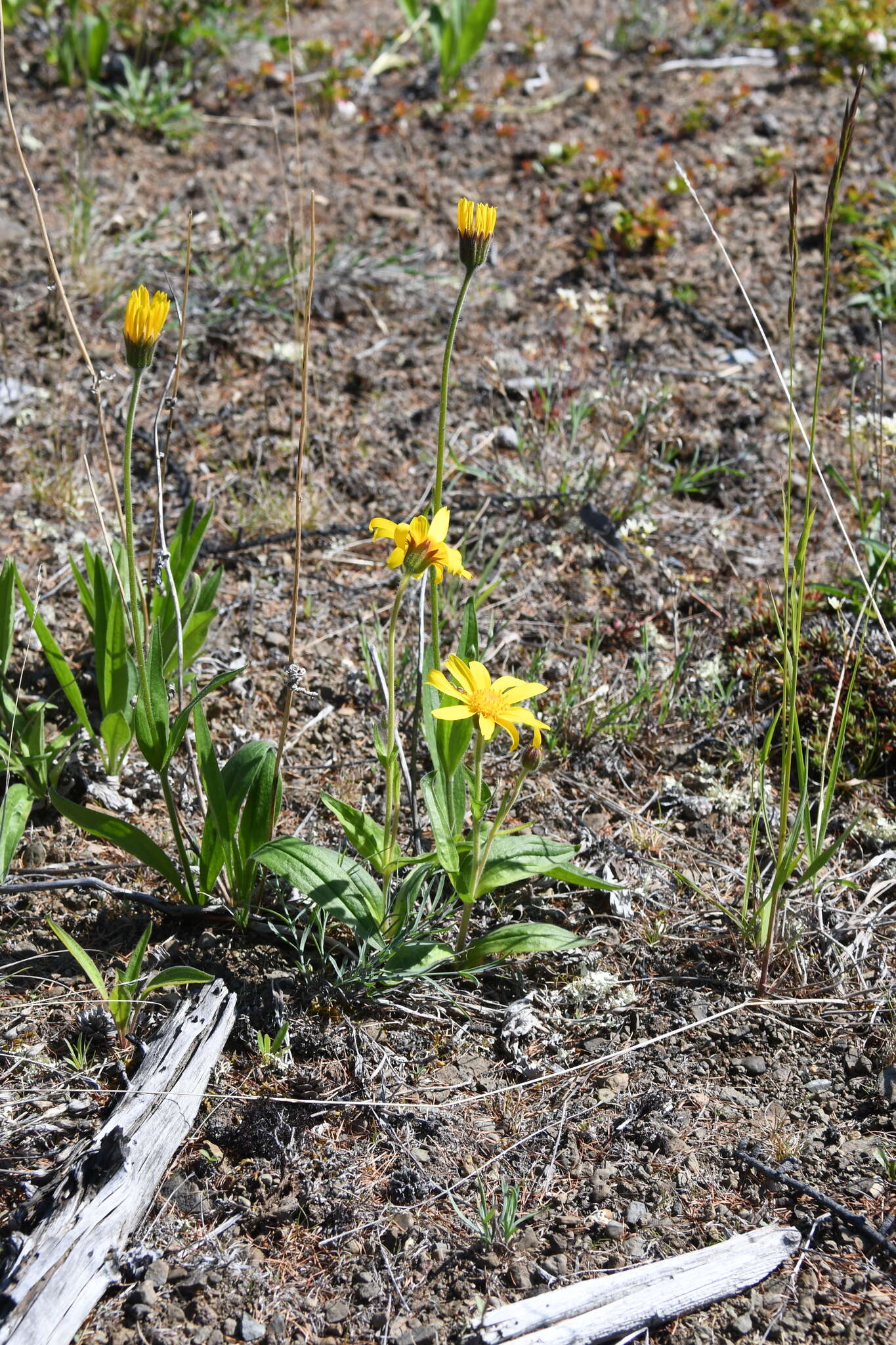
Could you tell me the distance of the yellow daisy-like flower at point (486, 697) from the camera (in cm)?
173

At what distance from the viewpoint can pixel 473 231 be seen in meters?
1.75

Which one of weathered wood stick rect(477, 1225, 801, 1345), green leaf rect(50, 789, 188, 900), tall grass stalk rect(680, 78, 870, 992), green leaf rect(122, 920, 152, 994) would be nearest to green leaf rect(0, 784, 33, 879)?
green leaf rect(50, 789, 188, 900)

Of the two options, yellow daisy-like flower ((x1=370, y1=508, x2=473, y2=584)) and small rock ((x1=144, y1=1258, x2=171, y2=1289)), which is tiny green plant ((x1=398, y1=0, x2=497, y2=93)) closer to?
yellow daisy-like flower ((x1=370, y1=508, x2=473, y2=584))

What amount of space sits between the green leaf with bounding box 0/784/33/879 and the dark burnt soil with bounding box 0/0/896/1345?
13cm

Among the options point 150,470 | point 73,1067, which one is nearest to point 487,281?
point 150,470

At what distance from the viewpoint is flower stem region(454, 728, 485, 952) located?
1822 millimetres

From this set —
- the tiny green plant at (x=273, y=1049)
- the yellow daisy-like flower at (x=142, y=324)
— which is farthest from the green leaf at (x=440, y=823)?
the yellow daisy-like flower at (x=142, y=324)

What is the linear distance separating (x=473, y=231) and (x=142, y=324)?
574 millimetres

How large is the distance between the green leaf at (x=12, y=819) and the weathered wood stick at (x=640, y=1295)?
47.8 inches

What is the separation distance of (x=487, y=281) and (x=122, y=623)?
2359 mm

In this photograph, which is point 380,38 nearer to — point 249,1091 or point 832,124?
point 832,124

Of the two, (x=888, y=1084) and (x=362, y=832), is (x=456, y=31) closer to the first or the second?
(x=362, y=832)

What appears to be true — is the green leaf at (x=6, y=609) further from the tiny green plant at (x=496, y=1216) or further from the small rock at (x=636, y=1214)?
the small rock at (x=636, y=1214)

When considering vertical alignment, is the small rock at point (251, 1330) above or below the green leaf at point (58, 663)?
below
